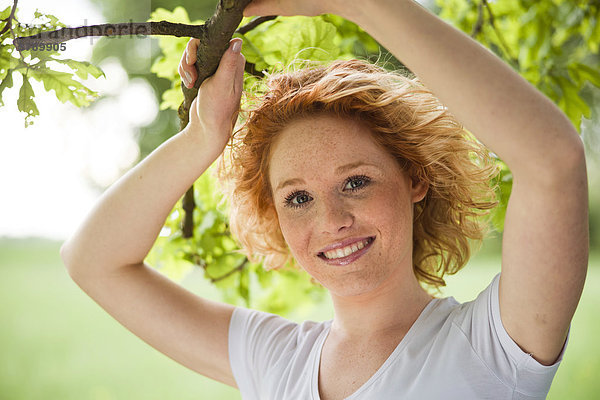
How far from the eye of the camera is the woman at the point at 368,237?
0.55 metres

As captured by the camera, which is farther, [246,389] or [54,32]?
[246,389]

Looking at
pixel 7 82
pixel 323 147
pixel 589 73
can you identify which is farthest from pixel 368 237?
pixel 589 73

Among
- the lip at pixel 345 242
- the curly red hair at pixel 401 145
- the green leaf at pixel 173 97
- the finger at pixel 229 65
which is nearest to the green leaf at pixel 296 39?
the curly red hair at pixel 401 145

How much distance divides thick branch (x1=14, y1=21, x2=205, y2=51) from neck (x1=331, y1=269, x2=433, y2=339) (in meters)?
0.42

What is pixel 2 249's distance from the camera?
847cm

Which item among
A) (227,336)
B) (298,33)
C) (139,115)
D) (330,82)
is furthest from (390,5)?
(139,115)

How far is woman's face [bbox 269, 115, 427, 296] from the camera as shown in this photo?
0.75 meters

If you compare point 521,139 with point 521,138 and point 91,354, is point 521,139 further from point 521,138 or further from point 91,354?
point 91,354

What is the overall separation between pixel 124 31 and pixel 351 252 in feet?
1.27

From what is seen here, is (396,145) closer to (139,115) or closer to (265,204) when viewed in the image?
(265,204)

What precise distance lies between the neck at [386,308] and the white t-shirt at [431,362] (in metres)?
0.03

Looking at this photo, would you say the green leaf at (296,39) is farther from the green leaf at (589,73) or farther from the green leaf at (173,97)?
the green leaf at (589,73)

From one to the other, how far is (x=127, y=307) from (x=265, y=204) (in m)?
0.28

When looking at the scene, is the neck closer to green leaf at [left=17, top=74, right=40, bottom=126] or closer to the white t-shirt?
the white t-shirt
